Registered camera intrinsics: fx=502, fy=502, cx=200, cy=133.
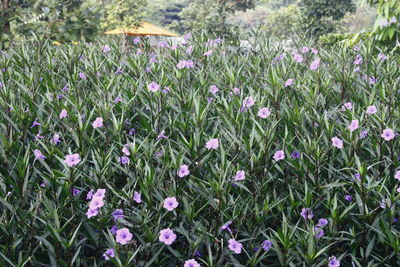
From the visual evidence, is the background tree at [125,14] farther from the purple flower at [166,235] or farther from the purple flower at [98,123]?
the purple flower at [166,235]

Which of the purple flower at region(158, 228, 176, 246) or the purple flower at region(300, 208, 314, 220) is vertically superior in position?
the purple flower at region(158, 228, 176, 246)

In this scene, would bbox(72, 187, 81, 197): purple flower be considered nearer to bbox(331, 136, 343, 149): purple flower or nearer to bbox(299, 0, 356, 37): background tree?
bbox(331, 136, 343, 149): purple flower

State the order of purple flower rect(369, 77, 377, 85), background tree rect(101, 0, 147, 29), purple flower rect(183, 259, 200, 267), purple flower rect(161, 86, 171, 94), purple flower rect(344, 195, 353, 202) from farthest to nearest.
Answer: background tree rect(101, 0, 147, 29) → purple flower rect(369, 77, 377, 85) → purple flower rect(161, 86, 171, 94) → purple flower rect(344, 195, 353, 202) → purple flower rect(183, 259, 200, 267)

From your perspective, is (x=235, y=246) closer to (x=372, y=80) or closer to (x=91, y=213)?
(x=91, y=213)

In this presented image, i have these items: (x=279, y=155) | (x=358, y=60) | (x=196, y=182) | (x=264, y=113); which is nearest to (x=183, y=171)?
(x=196, y=182)

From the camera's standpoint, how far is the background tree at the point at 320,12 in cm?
2242

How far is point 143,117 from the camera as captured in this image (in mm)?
2527

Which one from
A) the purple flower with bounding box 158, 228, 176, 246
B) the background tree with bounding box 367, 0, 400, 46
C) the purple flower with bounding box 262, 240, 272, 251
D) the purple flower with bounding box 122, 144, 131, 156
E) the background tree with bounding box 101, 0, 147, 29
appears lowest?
the background tree with bounding box 101, 0, 147, 29

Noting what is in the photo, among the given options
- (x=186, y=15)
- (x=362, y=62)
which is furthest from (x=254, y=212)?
(x=186, y=15)

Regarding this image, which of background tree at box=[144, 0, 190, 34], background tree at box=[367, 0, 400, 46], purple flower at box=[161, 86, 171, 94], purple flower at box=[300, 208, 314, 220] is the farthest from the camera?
background tree at box=[144, 0, 190, 34]

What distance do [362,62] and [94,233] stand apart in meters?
2.56

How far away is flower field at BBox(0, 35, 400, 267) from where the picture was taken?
1.81m

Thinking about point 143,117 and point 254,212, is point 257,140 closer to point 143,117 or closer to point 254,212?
point 254,212

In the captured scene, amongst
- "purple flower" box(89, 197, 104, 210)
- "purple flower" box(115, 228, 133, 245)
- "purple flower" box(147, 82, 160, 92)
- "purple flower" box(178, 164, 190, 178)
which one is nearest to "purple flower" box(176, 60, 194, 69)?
"purple flower" box(147, 82, 160, 92)
